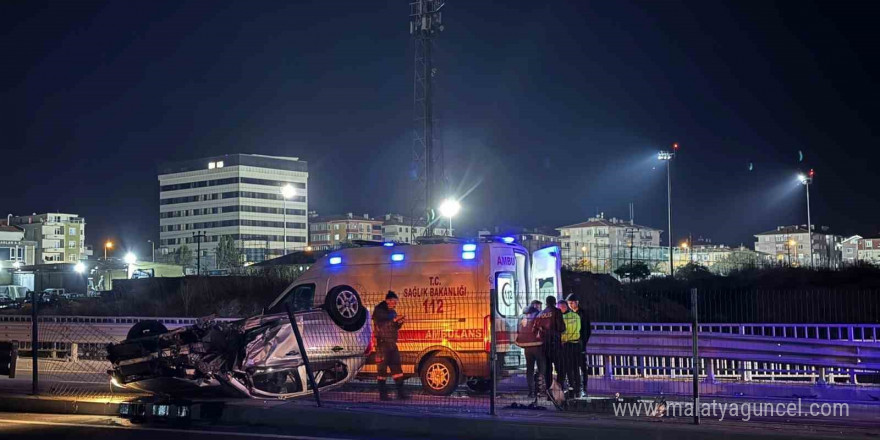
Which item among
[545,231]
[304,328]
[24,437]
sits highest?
[545,231]

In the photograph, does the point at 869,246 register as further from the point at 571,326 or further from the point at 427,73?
the point at 571,326

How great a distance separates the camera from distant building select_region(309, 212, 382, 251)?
167 metres

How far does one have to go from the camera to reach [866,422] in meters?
11.6

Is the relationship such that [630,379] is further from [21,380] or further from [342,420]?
[21,380]

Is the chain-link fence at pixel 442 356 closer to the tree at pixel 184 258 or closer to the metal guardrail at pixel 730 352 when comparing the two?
the metal guardrail at pixel 730 352

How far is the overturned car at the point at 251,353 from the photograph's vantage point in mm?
12648

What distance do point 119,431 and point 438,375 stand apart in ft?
17.4

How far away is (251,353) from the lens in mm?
12891

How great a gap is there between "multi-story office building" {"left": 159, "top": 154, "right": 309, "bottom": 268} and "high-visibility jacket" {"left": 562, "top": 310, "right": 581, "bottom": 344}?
408 ft

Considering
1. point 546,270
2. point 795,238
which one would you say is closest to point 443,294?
point 546,270

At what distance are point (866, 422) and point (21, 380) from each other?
15362 millimetres

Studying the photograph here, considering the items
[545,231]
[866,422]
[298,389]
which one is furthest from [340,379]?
[545,231]

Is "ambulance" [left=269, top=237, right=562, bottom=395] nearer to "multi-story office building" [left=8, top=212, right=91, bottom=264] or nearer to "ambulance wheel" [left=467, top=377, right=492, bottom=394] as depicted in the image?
"ambulance wheel" [left=467, top=377, right=492, bottom=394]

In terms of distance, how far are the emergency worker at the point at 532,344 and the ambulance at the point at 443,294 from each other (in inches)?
14.3
